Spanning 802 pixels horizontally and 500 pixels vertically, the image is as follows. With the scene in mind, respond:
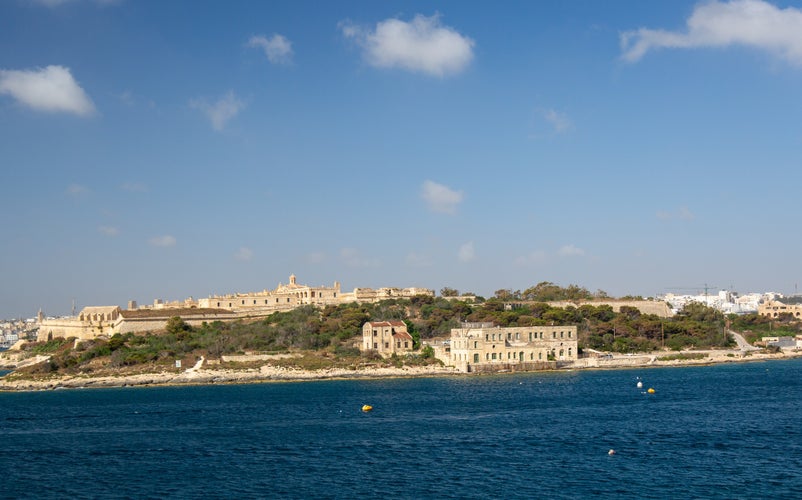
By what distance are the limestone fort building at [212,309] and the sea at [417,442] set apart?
26618 mm

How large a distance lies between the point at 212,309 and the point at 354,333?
845 inches

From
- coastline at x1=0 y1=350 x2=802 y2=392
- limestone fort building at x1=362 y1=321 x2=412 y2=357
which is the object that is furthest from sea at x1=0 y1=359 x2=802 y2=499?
limestone fort building at x1=362 y1=321 x2=412 y2=357

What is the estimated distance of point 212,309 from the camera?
275ft

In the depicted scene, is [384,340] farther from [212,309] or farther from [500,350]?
[212,309]

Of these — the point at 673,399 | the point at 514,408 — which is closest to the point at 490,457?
the point at 514,408

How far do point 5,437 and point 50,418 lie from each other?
5326 mm

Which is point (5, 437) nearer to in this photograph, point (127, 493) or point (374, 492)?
point (127, 493)

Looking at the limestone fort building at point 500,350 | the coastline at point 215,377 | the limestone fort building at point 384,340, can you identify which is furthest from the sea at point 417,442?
the limestone fort building at point 384,340

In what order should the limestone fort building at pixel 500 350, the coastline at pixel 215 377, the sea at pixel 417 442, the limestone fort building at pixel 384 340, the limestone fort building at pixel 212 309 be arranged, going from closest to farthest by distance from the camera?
the sea at pixel 417 442, the coastline at pixel 215 377, the limestone fort building at pixel 500 350, the limestone fort building at pixel 384 340, the limestone fort building at pixel 212 309

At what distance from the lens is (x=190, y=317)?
7900 centimetres

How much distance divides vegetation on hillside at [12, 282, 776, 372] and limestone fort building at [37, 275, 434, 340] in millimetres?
2652

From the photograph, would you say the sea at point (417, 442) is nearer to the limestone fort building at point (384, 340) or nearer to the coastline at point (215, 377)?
the coastline at point (215, 377)

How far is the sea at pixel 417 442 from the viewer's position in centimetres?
2573

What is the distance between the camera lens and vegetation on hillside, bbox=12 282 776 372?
6375cm
